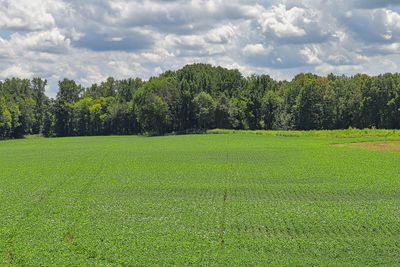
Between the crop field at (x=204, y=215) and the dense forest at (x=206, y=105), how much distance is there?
81642 mm

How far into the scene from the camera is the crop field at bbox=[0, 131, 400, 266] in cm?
2044

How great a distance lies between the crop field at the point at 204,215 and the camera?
20438mm

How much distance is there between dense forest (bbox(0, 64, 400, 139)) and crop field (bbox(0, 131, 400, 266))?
81.6 m

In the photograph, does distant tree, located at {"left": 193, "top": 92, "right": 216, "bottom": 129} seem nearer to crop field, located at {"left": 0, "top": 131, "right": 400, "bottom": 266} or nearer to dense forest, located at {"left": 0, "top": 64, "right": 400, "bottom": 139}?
dense forest, located at {"left": 0, "top": 64, "right": 400, "bottom": 139}

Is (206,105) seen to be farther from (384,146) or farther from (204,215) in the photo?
(204,215)

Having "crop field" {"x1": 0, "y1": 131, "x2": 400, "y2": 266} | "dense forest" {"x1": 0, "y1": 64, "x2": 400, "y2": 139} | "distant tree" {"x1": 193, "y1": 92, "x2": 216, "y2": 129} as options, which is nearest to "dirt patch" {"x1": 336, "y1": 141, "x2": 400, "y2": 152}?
"crop field" {"x1": 0, "y1": 131, "x2": 400, "y2": 266}

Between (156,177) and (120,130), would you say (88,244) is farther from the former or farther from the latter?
(120,130)

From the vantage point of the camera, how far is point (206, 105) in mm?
139250

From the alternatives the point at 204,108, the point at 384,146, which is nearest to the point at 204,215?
the point at 384,146

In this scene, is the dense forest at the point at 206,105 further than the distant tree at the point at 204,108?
No

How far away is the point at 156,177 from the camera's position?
43250mm

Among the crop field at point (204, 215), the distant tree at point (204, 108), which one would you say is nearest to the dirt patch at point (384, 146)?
the crop field at point (204, 215)

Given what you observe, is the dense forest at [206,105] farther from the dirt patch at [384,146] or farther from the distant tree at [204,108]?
the dirt patch at [384,146]

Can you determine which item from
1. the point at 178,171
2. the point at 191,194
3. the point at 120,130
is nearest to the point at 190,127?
the point at 120,130
